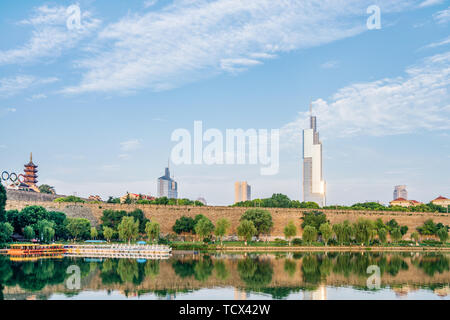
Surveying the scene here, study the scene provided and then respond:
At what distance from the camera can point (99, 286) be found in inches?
830

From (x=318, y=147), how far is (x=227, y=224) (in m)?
104

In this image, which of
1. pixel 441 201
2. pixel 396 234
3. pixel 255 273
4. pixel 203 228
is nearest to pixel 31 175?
pixel 203 228

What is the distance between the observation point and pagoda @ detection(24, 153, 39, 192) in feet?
274

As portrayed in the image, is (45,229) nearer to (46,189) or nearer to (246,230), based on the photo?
(246,230)

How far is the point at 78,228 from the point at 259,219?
1978 cm

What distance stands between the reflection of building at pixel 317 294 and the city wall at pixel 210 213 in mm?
31783

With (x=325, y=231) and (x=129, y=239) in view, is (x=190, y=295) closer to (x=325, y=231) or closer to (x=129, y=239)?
(x=129, y=239)

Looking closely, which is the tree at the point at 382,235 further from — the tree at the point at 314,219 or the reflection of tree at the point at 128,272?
the reflection of tree at the point at 128,272

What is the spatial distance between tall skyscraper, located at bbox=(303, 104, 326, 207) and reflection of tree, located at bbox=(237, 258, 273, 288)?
121 metres

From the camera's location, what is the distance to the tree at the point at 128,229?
153 feet

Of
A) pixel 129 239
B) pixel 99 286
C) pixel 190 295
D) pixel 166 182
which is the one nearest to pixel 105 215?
pixel 129 239

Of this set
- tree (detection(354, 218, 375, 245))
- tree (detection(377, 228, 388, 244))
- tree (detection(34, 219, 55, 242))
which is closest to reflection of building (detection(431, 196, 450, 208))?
tree (detection(377, 228, 388, 244))

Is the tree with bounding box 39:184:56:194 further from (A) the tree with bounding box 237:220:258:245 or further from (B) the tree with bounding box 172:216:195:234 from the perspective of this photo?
(A) the tree with bounding box 237:220:258:245
